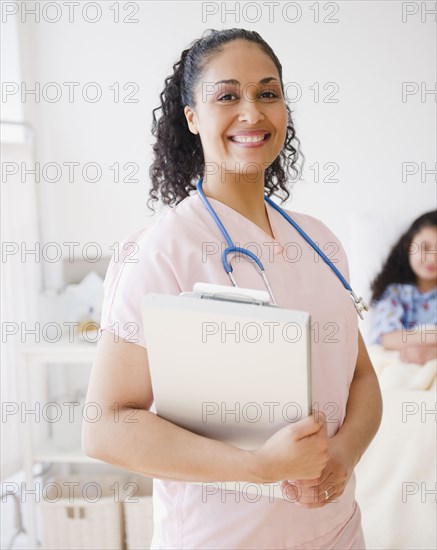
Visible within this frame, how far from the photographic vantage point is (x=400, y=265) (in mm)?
2461

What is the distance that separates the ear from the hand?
4.67 ft

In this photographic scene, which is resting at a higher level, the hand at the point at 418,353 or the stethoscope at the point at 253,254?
the stethoscope at the point at 253,254

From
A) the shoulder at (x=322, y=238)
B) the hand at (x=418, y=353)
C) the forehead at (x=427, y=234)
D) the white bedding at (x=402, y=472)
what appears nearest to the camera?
the shoulder at (x=322, y=238)

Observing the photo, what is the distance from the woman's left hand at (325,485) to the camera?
2.67 ft

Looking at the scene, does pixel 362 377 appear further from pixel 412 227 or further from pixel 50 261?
pixel 50 261

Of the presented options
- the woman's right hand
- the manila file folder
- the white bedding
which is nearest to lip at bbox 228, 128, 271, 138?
the manila file folder

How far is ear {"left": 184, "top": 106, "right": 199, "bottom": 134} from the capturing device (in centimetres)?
98

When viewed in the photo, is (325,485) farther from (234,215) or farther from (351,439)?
(234,215)

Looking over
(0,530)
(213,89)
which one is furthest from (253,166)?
(0,530)

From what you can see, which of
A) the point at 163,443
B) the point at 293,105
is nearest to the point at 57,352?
the point at 293,105

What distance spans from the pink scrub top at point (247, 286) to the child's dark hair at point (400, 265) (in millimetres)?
1525

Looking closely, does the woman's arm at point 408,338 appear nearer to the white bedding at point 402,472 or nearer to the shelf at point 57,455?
the white bedding at point 402,472

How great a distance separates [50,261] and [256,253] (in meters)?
1.93

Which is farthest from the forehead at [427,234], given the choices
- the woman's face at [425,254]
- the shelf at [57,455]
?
the shelf at [57,455]
